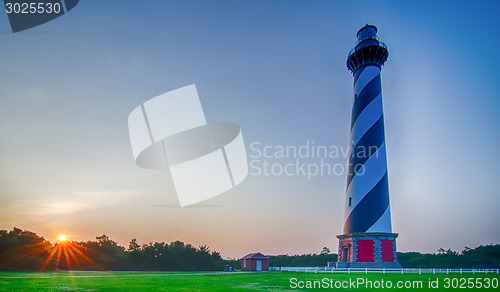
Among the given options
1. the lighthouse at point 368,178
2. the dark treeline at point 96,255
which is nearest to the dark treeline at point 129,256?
A: the dark treeline at point 96,255

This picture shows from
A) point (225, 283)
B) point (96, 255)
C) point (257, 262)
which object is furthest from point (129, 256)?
point (225, 283)

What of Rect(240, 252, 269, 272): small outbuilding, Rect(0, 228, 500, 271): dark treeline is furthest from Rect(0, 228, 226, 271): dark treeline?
Rect(240, 252, 269, 272): small outbuilding

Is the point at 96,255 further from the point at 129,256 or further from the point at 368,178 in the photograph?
the point at 368,178

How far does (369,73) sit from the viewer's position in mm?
30328

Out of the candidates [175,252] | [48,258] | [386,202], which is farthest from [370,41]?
[48,258]

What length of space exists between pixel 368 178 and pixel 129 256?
33.6m

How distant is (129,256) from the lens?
4362cm

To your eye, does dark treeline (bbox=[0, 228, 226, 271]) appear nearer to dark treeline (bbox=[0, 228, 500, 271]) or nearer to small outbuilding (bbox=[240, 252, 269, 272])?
dark treeline (bbox=[0, 228, 500, 271])

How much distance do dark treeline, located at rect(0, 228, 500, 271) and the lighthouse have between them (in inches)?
988

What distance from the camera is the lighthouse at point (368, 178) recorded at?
83.4 feet

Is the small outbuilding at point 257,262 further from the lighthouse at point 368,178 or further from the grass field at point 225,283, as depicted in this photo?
the grass field at point 225,283

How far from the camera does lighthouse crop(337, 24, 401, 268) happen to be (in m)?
25.4

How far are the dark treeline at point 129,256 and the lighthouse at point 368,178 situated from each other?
2510 centimetres

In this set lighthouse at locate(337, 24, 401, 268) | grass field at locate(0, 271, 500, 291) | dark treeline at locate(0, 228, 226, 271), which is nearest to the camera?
grass field at locate(0, 271, 500, 291)
